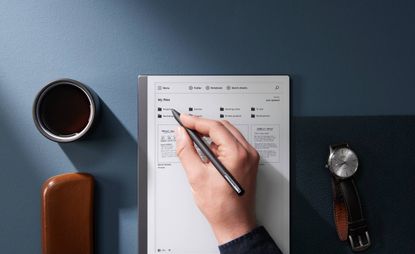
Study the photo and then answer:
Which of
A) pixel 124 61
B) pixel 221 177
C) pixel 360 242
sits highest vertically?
pixel 124 61

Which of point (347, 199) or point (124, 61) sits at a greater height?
point (124, 61)

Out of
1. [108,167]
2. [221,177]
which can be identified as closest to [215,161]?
[221,177]

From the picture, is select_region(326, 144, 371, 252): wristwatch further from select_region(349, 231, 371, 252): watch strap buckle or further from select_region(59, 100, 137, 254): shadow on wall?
select_region(59, 100, 137, 254): shadow on wall

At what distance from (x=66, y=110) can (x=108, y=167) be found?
0.11 metres

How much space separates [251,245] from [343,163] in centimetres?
20

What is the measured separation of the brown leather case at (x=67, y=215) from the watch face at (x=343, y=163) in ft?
1.23

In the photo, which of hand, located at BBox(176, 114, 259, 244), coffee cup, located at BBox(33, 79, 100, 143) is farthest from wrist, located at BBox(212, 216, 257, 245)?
coffee cup, located at BBox(33, 79, 100, 143)

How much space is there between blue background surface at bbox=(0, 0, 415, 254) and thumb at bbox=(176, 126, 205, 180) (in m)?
A: 0.08

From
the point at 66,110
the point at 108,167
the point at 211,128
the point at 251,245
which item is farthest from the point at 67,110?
the point at 251,245

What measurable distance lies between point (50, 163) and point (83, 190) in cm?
7

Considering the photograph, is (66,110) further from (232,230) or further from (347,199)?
(347,199)

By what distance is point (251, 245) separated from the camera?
45cm

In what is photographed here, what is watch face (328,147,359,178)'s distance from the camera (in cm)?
52

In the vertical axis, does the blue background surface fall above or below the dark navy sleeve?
above
